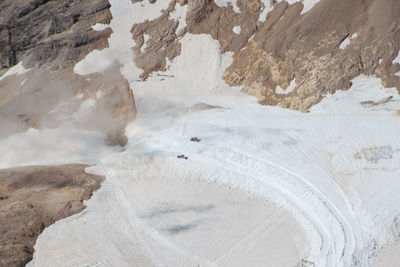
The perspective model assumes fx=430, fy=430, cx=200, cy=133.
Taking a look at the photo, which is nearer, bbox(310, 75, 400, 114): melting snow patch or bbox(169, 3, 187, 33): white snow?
bbox(310, 75, 400, 114): melting snow patch

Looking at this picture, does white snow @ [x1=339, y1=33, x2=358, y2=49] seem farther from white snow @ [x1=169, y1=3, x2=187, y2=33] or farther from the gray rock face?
the gray rock face

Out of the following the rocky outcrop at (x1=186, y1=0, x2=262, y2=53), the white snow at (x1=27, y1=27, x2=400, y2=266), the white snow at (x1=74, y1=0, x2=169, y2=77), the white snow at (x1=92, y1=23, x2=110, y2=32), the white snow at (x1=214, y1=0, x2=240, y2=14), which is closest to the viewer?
the white snow at (x1=27, y1=27, x2=400, y2=266)

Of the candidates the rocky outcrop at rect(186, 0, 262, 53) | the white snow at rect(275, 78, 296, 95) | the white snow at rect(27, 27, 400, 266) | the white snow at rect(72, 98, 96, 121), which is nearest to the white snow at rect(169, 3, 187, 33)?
the rocky outcrop at rect(186, 0, 262, 53)

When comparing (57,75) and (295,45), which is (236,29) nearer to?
(295,45)

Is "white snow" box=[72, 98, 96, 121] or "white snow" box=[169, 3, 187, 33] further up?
"white snow" box=[169, 3, 187, 33]

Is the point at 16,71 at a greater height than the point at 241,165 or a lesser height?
greater

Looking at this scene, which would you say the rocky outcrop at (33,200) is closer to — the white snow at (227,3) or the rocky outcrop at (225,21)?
the rocky outcrop at (225,21)

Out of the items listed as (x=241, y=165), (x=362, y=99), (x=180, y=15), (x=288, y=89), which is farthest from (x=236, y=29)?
(x=241, y=165)
